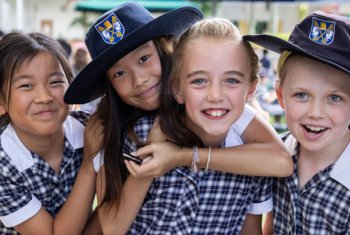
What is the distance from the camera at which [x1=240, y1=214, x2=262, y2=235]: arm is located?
2158 millimetres

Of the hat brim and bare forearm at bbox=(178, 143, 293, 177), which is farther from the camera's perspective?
bare forearm at bbox=(178, 143, 293, 177)

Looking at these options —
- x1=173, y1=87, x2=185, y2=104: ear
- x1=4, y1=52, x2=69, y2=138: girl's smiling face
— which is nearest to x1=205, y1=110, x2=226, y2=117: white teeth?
x1=173, y1=87, x2=185, y2=104: ear

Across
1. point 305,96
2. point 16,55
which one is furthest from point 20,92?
point 305,96

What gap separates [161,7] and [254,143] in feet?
34.6

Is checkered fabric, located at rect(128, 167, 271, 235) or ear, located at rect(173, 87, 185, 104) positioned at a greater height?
ear, located at rect(173, 87, 185, 104)

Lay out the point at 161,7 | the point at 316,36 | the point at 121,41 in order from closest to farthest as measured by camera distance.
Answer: the point at 316,36 → the point at 121,41 → the point at 161,7

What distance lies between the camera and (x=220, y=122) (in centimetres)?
190

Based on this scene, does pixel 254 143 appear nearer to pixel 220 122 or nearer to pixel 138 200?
pixel 220 122

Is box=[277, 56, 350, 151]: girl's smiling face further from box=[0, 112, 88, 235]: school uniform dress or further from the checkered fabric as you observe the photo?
box=[0, 112, 88, 235]: school uniform dress

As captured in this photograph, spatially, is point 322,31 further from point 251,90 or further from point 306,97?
point 251,90

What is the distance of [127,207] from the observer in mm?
1990

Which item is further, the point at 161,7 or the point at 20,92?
the point at 161,7

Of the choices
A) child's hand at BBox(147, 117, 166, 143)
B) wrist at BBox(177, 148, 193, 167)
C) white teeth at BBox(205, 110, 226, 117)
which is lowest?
wrist at BBox(177, 148, 193, 167)

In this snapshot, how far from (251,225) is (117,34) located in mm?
1038
